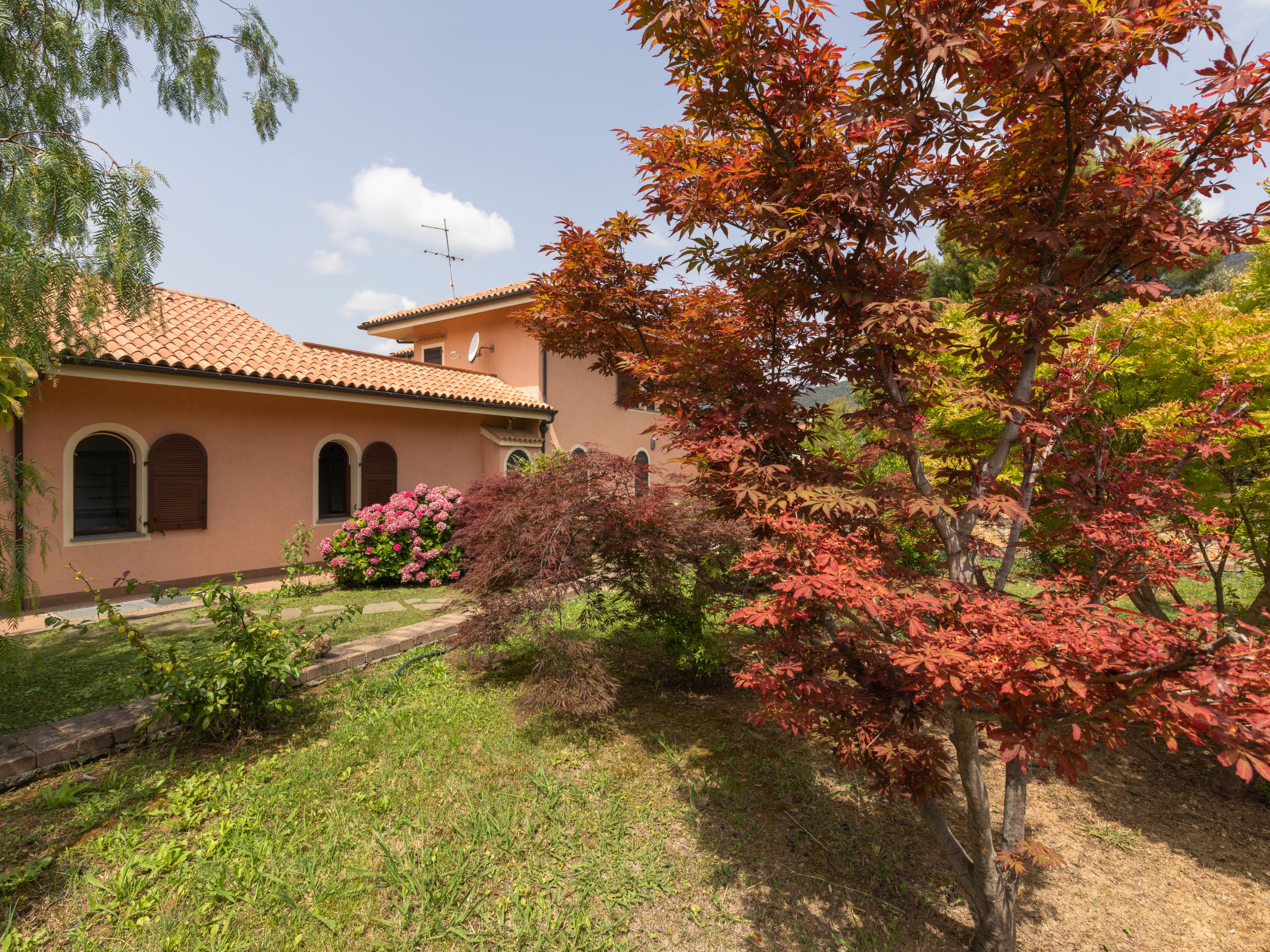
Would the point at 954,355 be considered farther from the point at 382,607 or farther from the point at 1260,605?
the point at 382,607

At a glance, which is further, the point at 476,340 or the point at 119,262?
the point at 476,340

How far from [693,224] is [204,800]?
169 inches

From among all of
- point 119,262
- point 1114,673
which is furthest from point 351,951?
point 119,262

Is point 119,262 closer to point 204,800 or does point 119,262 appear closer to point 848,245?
point 204,800

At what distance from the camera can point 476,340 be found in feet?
48.2

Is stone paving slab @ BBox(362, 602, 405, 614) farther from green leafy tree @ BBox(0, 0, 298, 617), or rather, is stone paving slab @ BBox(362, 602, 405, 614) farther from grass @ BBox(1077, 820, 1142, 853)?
grass @ BBox(1077, 820, 1142, 853)

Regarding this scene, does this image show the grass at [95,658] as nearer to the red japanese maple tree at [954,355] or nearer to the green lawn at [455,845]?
the green lawn at [455,845]

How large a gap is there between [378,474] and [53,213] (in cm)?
780

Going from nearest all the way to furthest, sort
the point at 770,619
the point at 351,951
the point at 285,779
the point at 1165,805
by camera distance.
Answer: the point at 351,951 → the point at 770,619 → the point at 285,779 → the point at 1165,805

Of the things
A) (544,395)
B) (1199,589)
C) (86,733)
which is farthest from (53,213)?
(1199,589)

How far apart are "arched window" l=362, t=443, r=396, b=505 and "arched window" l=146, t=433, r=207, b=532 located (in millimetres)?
2456

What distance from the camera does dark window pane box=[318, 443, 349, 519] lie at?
33.6ft

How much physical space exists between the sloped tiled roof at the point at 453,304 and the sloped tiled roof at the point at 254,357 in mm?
1845

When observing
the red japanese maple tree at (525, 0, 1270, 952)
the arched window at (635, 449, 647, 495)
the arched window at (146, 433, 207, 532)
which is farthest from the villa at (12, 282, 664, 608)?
the red japanese maple tree at (525, 0, 1270, 952)
